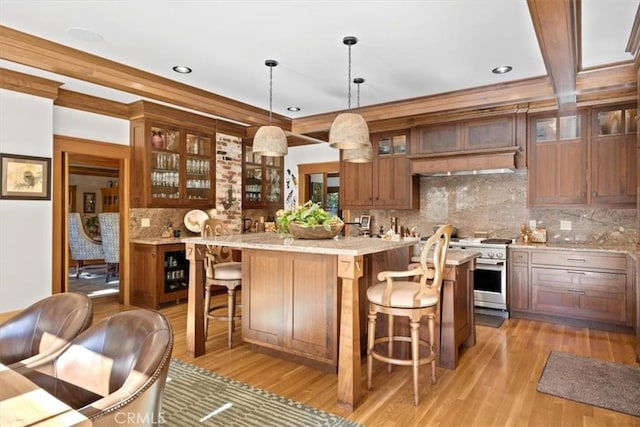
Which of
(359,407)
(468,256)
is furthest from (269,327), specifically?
(468,256)

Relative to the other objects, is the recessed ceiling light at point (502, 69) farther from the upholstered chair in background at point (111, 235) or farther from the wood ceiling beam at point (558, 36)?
the upholstered chair in background at point (111, 235)

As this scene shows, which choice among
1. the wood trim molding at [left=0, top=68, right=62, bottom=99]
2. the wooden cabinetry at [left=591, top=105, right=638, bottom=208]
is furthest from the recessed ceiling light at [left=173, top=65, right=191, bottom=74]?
the wooden cabinetry at [left=591, top=105, right=638, bottom=208]

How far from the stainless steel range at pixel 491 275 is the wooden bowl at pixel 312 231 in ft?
7.41

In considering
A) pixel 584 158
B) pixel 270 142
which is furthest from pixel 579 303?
pixel 270 142

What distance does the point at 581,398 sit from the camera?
8.52 feet

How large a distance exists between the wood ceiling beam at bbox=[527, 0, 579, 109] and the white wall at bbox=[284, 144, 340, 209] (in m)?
4.10

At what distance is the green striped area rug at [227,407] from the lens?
2.31 metres

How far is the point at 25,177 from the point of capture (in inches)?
163

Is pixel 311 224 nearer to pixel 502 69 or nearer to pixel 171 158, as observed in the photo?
pixel 502 69

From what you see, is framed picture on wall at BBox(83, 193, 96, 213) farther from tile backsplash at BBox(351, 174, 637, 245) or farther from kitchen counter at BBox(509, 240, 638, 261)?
kitchen counter at BBox(509, 240, 638, 261)

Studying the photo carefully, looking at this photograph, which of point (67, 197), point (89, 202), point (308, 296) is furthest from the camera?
point (89, 202)

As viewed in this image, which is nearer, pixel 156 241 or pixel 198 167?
pixel 156 241

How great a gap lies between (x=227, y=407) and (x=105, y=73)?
3326mm

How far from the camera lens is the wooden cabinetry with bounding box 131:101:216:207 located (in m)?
5.14
